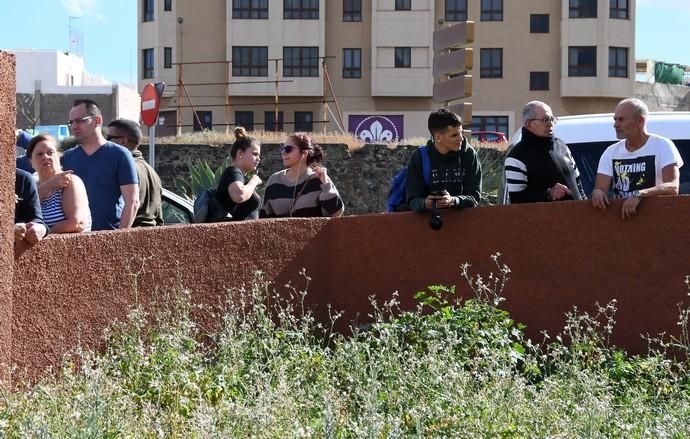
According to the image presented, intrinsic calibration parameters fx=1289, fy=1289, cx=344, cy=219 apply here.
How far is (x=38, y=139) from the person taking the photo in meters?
7.82

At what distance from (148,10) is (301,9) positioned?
24.1ft

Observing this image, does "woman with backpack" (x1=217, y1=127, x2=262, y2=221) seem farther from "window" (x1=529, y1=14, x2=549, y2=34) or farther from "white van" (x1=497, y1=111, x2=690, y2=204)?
"window" (x1=529, y1=14, x2=549, y2=34)

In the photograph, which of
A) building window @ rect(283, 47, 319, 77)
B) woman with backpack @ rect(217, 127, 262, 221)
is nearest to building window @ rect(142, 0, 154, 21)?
building window @ rect(283, 47, 319, 77)

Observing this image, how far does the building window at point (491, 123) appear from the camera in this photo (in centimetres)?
5678

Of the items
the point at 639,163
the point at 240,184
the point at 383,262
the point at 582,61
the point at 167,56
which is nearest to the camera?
the point at 639,163

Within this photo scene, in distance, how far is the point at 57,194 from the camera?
295 inches

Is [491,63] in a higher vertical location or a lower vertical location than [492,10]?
lower

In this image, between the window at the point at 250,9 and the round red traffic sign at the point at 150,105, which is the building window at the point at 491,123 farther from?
the round red traffic sign at the point at 150,105

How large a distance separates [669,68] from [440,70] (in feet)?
196

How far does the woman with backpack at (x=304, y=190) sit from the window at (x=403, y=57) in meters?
48.1

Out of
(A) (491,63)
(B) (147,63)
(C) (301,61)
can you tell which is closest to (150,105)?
(C) (301,61)

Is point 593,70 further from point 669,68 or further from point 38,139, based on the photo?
point 38,139

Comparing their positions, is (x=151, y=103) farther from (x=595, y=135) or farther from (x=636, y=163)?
(x=636, y=163)

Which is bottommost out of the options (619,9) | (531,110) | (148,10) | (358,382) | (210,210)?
(358,382)
